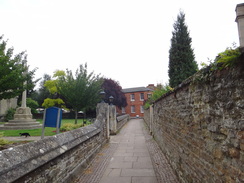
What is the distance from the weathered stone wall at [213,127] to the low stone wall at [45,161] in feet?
8.52

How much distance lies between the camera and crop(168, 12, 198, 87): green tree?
1357 cm

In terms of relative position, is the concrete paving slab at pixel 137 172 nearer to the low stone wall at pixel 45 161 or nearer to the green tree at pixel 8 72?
the low stone wall at pixel 45 161

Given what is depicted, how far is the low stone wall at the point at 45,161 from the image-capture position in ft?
7.33

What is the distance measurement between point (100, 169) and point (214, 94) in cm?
396

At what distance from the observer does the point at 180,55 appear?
14.0 metres

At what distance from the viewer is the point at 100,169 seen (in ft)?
16.2

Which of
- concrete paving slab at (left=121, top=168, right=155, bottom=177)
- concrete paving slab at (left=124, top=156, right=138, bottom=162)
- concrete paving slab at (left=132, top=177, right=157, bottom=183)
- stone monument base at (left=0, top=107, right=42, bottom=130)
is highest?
stone monument base at (left=0, top=107, right=42, bottom=130)

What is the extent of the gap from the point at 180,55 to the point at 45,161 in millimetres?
13363

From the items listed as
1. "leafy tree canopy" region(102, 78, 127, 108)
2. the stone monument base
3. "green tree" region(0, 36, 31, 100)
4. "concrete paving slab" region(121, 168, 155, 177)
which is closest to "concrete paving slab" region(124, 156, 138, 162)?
"concrete paving slab" region(121, 168, 155, 177)

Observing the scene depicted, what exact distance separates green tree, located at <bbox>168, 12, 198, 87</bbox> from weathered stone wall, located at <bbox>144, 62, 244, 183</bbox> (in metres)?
10.5

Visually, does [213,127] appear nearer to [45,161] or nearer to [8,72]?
[45,161]

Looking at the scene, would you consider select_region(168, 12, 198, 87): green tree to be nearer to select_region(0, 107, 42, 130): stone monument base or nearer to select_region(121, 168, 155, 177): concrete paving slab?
select_region(121, 168, 155, 177): concrete paving slab

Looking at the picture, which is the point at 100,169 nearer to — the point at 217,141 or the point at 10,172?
the point at 10,172

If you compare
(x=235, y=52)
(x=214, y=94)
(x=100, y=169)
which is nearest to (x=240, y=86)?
(x=235, y=52)
